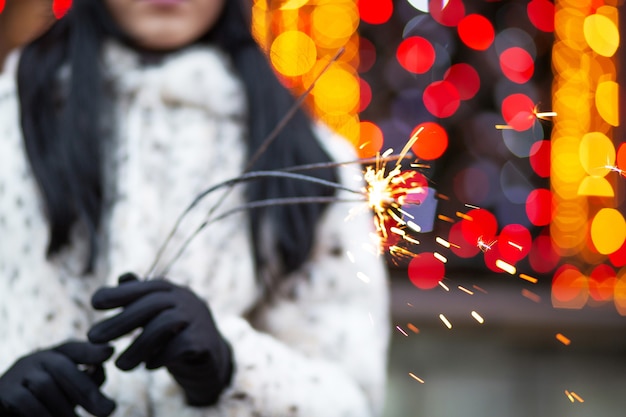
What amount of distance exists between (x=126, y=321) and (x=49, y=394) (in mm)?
116

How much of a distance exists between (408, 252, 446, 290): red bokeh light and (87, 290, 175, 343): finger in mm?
1923

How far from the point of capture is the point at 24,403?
0.82 m

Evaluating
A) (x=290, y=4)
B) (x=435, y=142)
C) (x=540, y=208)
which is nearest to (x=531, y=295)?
(x=540, y=208)

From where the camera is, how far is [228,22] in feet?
3.86

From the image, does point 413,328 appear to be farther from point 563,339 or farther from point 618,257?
point 618,257

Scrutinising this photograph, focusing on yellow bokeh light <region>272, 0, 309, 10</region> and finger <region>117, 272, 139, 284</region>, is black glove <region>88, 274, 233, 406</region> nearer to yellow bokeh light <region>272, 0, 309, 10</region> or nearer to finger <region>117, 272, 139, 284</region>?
finger <region>117, 272, 139, 284</region>

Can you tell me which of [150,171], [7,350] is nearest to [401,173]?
[150,171]

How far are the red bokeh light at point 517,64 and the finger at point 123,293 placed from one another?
208 centimetres

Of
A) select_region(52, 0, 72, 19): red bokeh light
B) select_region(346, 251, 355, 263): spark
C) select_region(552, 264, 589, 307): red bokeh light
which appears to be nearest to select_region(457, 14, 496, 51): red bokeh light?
select_region(552, 264, 589, 307): red bokeh light

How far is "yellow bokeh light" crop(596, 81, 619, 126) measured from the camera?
2.65m

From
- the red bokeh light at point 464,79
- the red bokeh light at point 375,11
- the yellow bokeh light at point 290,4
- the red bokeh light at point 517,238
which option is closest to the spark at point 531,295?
the red bokeh light at point 517,238

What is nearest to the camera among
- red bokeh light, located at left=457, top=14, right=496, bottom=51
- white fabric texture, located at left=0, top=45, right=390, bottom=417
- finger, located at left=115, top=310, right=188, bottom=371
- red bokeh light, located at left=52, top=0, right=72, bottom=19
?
Answer: finger, located at left=115, top=310, right=188, bottom=371

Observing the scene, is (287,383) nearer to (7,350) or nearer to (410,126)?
(7,350)

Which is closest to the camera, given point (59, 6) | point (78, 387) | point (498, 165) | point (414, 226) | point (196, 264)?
point (414, 226)
